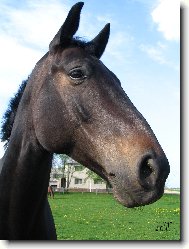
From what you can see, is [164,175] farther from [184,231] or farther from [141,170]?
[184,231]

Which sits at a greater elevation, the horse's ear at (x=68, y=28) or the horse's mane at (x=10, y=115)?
the horse's ear at (x=68, y=28)

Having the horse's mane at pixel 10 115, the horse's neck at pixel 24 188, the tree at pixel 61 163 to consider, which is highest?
the horse's mane at pixel 10 115

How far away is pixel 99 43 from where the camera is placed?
211 cm

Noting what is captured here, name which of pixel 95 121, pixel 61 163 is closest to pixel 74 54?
pixel 95 121

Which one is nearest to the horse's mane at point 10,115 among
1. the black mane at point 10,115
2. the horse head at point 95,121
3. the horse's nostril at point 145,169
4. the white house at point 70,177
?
the black mane at point 10,115

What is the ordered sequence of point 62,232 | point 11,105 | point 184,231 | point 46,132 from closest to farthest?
point 46,132, point 11,105, point 184,231, point 62,232

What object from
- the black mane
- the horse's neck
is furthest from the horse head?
the black mane

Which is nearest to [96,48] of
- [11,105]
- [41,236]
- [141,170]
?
[11,105]

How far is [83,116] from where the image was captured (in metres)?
1.84

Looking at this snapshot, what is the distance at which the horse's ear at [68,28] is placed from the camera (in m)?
1.93

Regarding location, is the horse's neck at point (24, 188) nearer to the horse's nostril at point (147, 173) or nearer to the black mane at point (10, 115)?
the black mane at point (10, 115)

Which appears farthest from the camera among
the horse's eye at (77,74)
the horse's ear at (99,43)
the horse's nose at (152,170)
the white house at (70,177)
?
the white house at (70,177)

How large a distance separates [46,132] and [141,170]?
580 mm

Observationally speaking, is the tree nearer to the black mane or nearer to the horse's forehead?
the black mane
